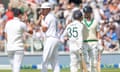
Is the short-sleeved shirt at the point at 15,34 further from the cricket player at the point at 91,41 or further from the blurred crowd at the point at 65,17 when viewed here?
the blurred crowd at the point at 65,17

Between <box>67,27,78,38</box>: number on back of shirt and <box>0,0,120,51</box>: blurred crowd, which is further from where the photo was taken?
<box>0,0,120,51</box>: blurred crowd

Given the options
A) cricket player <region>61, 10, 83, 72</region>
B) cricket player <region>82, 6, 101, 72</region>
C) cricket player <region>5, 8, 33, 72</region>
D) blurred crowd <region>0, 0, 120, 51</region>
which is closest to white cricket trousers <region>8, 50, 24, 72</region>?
cricket player <region>5, 8, 33, 72</region>

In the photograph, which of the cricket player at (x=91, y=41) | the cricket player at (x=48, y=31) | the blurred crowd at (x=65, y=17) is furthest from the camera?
the blurred crowd at (x=65, y=17)

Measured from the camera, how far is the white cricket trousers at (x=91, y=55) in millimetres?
17281

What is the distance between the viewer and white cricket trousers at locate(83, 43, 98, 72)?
56.7ft

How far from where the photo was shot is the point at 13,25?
1586cm

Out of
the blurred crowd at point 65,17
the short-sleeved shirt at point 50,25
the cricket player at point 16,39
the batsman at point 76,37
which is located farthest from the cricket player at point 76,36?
the blurred crowd at point 65,17

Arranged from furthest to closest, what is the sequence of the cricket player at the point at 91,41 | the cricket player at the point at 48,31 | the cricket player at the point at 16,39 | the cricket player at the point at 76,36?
the cricket player at the point at 91,41 → the cricket player at the point at 48,31 → the cricket player at the point at 76,36 → the cricket player at the point at 16,39

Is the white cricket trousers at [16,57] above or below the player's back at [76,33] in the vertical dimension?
below

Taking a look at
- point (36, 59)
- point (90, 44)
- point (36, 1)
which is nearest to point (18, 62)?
point (90, 44)

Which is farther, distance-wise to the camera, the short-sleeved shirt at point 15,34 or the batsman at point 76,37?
the batsman at point 76,37

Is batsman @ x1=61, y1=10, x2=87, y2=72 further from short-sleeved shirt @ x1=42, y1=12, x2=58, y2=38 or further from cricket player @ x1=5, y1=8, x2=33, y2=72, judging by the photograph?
cricket player @ x1=5, y1=8, x2=33, y2=72

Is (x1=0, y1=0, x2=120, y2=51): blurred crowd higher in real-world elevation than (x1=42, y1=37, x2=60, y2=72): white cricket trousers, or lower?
higher

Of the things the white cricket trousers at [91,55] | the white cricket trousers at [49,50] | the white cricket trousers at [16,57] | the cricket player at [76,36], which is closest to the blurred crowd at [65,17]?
the white cricket trousers at [91,55]
